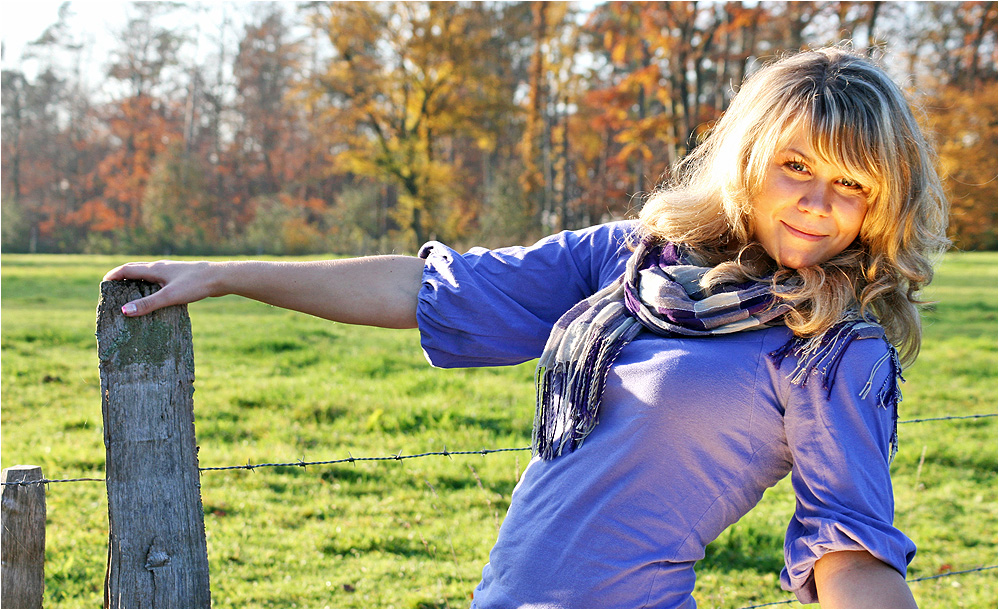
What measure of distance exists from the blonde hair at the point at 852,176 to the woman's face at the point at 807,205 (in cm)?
2

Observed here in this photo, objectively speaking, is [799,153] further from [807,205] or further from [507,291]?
[507,291]

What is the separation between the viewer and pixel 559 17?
1037 inches

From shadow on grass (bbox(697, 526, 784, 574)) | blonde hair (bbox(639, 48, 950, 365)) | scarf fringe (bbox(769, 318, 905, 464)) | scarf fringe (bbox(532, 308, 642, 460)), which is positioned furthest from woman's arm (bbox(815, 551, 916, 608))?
shadow on grass (bbox(697, 526, 784, 574))

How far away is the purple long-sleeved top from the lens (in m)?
1.44

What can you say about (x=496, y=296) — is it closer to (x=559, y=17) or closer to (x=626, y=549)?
(x=626, y=549)

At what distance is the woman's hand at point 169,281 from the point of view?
71.1 inches

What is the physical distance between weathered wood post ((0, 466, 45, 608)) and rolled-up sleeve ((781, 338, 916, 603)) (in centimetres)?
209

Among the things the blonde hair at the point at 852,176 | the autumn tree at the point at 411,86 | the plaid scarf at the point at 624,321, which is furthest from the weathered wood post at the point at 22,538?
the autumn tree at the point at 411,86

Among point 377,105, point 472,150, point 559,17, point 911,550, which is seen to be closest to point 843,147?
point 911,550

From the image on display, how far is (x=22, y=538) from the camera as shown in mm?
2268

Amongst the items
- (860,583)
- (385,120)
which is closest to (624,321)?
(860,583)

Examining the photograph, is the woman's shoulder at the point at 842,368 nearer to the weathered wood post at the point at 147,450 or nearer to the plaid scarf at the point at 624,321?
the plaid scarf at the point at 624,321

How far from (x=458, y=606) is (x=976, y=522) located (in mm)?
3741

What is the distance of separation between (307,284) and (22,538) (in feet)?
4.11
